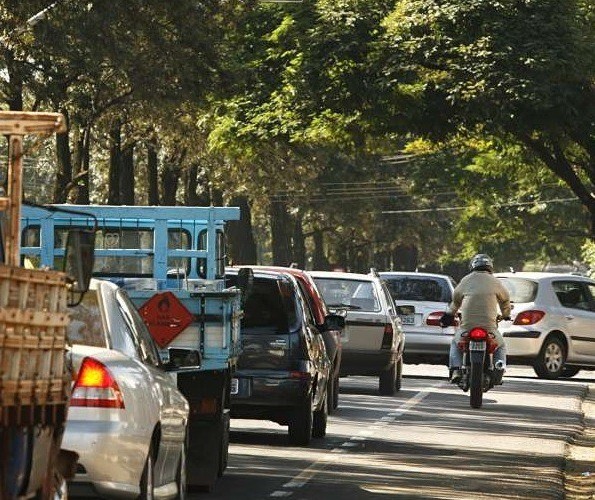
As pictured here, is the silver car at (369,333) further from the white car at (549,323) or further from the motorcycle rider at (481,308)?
the white car at (549,323)

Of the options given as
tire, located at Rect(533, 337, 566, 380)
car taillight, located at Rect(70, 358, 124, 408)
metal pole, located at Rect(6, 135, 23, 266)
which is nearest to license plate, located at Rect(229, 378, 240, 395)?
car taillight, located at Rect(70, 358, 124, 408)

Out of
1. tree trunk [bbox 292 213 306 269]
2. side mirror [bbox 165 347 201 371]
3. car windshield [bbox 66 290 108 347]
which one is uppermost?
tree trunk [bbox 292 213 306 269]

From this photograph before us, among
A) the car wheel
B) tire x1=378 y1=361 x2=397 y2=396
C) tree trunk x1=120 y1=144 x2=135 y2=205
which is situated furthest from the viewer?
tree trunk x1=120 y1=144 x2=135 y2=205

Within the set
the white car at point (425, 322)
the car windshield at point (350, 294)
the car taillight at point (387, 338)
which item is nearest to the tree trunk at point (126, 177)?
the white car at point (425, 322)

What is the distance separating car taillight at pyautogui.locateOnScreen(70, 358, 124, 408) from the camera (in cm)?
1028

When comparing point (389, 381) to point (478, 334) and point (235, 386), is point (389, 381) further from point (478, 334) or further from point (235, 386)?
point (235, 386)

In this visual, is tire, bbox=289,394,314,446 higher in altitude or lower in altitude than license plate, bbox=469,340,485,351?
lower

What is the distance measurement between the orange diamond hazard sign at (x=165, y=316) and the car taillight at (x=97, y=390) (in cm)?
412

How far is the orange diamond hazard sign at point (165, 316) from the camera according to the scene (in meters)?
14.5

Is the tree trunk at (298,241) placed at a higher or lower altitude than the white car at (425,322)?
higher

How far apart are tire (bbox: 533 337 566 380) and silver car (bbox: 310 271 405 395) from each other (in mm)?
5547

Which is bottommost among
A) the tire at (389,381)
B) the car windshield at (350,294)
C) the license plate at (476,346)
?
the tire at (389,381)

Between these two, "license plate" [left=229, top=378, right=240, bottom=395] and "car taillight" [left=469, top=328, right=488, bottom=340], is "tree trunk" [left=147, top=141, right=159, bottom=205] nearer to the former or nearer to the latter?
"car taillight" [left=469, top=328, right=488, bottom=340]

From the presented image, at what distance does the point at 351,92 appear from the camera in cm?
3002
